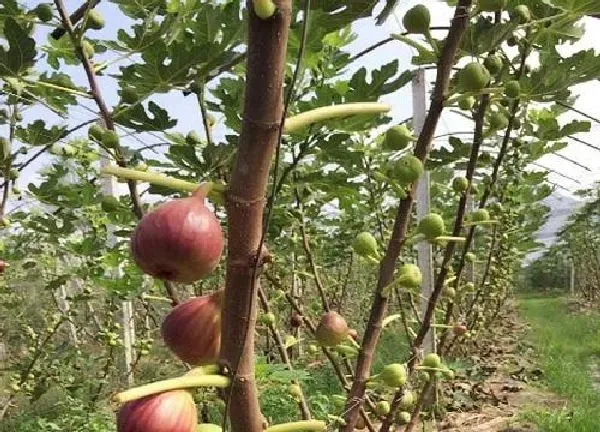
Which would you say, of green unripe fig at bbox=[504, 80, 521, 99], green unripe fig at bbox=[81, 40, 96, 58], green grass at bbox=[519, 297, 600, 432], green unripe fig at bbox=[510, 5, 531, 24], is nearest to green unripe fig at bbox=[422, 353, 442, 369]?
green unripe fig at bbox=[504, 80, 521, 99]

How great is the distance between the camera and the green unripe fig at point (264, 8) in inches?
15.1

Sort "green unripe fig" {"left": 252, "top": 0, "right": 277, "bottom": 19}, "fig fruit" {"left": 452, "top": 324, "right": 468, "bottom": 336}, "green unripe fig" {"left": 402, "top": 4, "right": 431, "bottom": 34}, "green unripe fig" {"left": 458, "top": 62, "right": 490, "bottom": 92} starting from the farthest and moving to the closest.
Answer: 1. "fig fruit" {"left": 452, "top": 324, "right": 468, "bottom": 336}
2. "green unripe fig" {"left": 402, "top": 4, "right": 431, "bottom": 34}
3. "green unripe fig" {"left": 458, "top": 62, "right": 490, "bottom": 92}
4. "green unripe fig" {"left": 252, "top": 0, "right": 277, "bottom": 19}

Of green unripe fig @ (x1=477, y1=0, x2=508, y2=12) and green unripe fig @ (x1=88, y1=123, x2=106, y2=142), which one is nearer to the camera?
green unripe fig @ (x1=477, y1=0, x2=508, y2=12)

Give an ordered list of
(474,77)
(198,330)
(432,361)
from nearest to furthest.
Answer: (198,330) → (474,77) → (432,361)

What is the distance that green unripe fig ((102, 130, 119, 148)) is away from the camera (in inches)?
46.8

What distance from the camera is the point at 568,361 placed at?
7.76m

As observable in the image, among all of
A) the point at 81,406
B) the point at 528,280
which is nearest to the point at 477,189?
the point at 81,406

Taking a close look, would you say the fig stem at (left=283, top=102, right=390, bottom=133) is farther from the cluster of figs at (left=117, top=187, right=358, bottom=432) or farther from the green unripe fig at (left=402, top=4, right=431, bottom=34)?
the green unripe fig at (left=402, top=4, right=431, bottom=34)

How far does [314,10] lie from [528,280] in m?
25.1

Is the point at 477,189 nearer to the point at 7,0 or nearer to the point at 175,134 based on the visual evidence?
the point at 175,134

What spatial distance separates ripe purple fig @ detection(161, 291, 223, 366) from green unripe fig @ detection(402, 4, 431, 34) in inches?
22.2

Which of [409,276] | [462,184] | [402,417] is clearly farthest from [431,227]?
[402,417]

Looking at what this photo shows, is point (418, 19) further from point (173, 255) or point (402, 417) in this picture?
point (402, 417)

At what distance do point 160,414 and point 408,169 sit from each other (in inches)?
20.7
